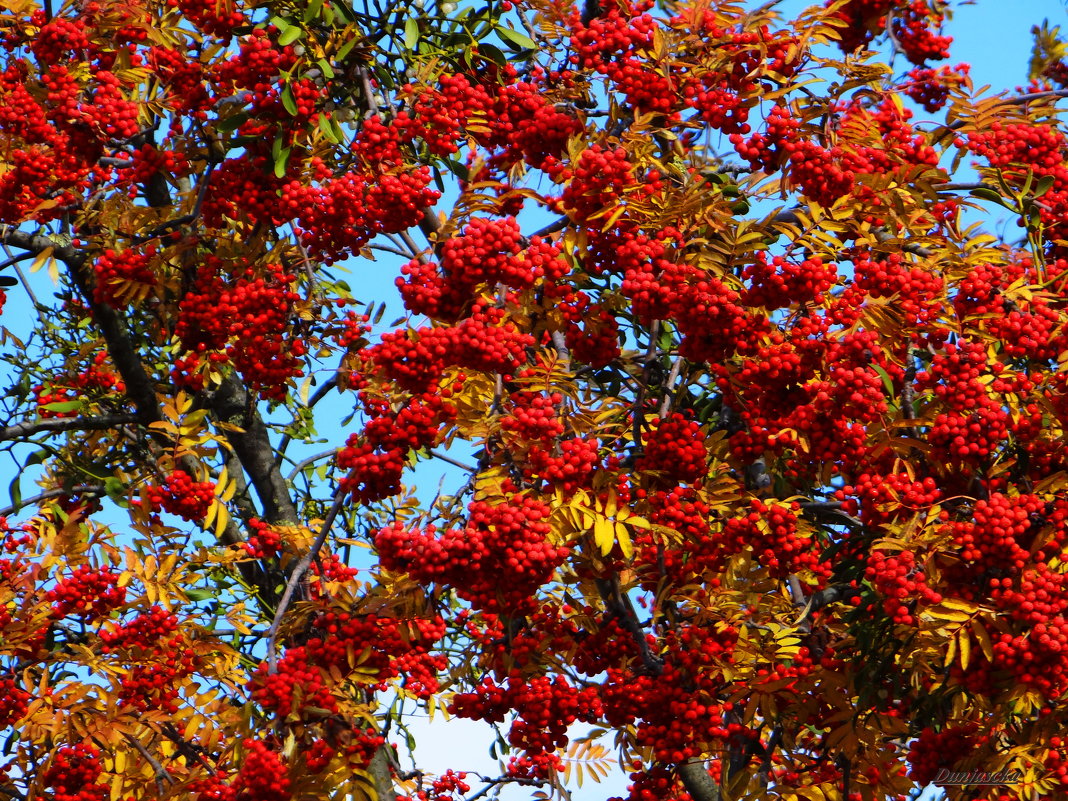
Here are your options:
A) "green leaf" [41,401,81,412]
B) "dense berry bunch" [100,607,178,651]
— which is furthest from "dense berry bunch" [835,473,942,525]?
"green leaf" [41,401,81,412]

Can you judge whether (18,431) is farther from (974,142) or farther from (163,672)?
(974,142)

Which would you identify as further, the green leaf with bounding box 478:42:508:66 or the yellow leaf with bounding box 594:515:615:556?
the green leaf with bounding box 478:42:508:66

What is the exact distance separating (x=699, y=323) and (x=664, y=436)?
497 millimetres

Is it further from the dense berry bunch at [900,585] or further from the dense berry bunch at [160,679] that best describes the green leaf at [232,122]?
the dense berry bunch at [900,585]

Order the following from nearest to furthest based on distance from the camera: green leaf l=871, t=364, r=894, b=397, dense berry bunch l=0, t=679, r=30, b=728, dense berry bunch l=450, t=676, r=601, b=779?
green leaf l=871, t=364, r=894, b=397, dense berry bunch l=450, t=676, r=601, b=779, dense berry bunch l=0, t=679, r=30, b=728

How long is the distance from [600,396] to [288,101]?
1860 millimetres

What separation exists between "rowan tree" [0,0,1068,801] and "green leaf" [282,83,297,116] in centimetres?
1

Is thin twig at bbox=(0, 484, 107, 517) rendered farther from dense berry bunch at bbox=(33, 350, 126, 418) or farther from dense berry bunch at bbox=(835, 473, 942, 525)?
dense berry bunch at bbox=(835, 473, 942, 525)

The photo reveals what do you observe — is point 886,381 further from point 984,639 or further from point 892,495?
point 984,639

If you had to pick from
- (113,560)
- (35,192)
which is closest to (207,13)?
(35,192)

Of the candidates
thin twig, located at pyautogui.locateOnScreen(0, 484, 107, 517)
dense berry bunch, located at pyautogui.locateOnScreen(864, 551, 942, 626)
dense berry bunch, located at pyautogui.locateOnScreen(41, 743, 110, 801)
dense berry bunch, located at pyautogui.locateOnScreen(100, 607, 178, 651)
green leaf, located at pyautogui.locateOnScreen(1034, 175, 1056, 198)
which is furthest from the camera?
thin twig, located at pyautogui.locateOnScreen(0, 484, 107, 517)

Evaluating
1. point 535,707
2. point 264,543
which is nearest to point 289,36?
point 264,543

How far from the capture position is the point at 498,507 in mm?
3820

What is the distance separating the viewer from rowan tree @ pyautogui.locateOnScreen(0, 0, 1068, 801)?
4.09 meters
